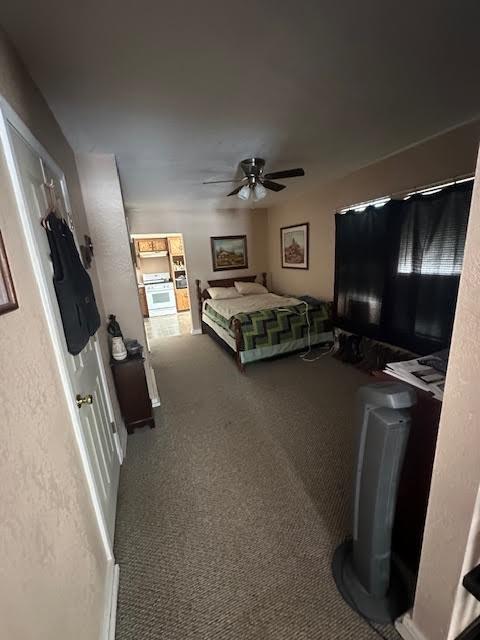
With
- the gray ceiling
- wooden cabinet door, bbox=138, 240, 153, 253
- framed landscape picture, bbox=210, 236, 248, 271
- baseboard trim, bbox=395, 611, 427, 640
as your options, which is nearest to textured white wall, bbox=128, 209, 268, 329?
framed landscape picture, bbox=210, 236, 248, 271

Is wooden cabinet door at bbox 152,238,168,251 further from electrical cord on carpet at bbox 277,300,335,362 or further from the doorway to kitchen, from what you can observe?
electrical cord on carpet at bbox 277,300,335,362

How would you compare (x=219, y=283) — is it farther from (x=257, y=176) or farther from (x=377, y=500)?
(x=377, y=500)

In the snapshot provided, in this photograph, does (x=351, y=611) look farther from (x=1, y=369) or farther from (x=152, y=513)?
(x=1, y=369)

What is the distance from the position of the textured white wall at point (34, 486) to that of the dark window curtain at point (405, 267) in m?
3.00

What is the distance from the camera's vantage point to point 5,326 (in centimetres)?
70

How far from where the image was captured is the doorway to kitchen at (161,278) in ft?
22.6

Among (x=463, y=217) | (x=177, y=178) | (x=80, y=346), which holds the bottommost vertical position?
(x=80, y=346)

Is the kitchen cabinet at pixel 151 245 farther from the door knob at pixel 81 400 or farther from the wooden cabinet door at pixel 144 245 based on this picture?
the door knob at pixel 81 400

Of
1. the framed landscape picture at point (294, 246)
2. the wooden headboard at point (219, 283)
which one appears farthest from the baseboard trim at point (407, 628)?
the wooden headboard at point (219, 283)

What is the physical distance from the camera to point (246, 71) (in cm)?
140

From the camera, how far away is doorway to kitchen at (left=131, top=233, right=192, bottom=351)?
690cm

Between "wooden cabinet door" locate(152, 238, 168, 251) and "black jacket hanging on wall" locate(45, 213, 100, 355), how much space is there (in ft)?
20.2

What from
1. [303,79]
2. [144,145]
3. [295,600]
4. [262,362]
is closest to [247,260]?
[262,362]

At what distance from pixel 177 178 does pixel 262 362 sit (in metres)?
2.54
